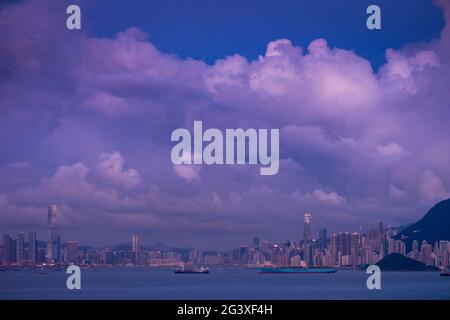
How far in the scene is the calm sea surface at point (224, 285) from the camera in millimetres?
10812

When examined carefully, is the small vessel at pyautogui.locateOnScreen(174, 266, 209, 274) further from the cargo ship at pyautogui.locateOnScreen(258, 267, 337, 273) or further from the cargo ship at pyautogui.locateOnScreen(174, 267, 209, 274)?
the cargo ship at pyautogui.locateOnScreen(258, 267, 337, 273)

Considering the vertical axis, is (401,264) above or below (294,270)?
above

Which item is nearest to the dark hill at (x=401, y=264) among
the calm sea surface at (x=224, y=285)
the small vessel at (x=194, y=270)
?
the calm sea surface at (x=224, y=285)

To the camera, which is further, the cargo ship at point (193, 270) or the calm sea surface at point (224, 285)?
the cargo ship at point (193, 270)

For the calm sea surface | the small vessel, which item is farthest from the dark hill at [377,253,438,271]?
the small vessel

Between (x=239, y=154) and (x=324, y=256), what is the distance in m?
2.89

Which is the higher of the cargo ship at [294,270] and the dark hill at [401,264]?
the dark hill at [401,264]

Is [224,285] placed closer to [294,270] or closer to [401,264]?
[294,270]

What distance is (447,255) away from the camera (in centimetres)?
1219

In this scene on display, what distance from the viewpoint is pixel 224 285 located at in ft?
44.7

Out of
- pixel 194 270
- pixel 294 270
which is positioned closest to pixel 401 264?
pixel 294 270

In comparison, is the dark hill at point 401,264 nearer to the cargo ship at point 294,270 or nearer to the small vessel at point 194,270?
the cargo ship at point 294,270
